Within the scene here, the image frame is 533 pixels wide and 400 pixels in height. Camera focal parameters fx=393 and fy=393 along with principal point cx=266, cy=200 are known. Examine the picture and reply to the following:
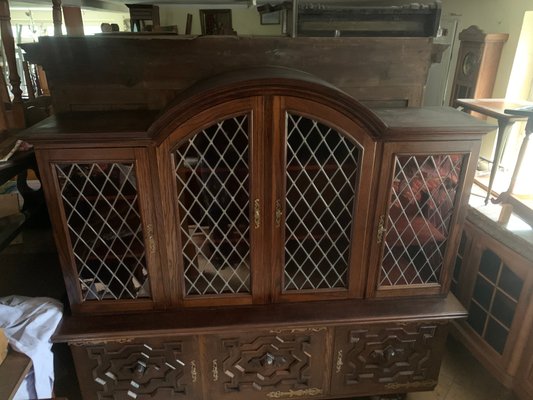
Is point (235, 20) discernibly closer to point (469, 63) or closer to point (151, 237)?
point (469, 63)

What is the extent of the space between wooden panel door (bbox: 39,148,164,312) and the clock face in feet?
6.03

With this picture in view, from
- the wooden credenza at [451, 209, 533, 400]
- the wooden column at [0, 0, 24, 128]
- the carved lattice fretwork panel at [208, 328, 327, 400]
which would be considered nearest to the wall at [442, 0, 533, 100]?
the wooden credenza at [451, 209, 533, 400]

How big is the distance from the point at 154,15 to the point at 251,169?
1.21 meters

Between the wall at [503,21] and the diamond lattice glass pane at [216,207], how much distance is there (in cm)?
158

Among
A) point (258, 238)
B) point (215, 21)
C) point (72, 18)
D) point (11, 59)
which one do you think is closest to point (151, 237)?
point (258, 238)

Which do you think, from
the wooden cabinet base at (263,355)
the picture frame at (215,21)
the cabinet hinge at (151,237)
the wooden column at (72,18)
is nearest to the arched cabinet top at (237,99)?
the cabinet hinge at (151,237)

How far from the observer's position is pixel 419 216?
1.38m

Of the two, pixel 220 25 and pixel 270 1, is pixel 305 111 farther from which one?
pixel 220 25

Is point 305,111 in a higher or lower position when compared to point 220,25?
lower

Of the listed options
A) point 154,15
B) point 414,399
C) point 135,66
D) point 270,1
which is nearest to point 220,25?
point 154,15

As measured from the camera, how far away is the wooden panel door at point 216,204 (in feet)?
3.89

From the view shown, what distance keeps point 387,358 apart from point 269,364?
449 millimetres

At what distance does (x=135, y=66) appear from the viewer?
1.36 meters

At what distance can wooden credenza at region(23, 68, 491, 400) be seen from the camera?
119cm
